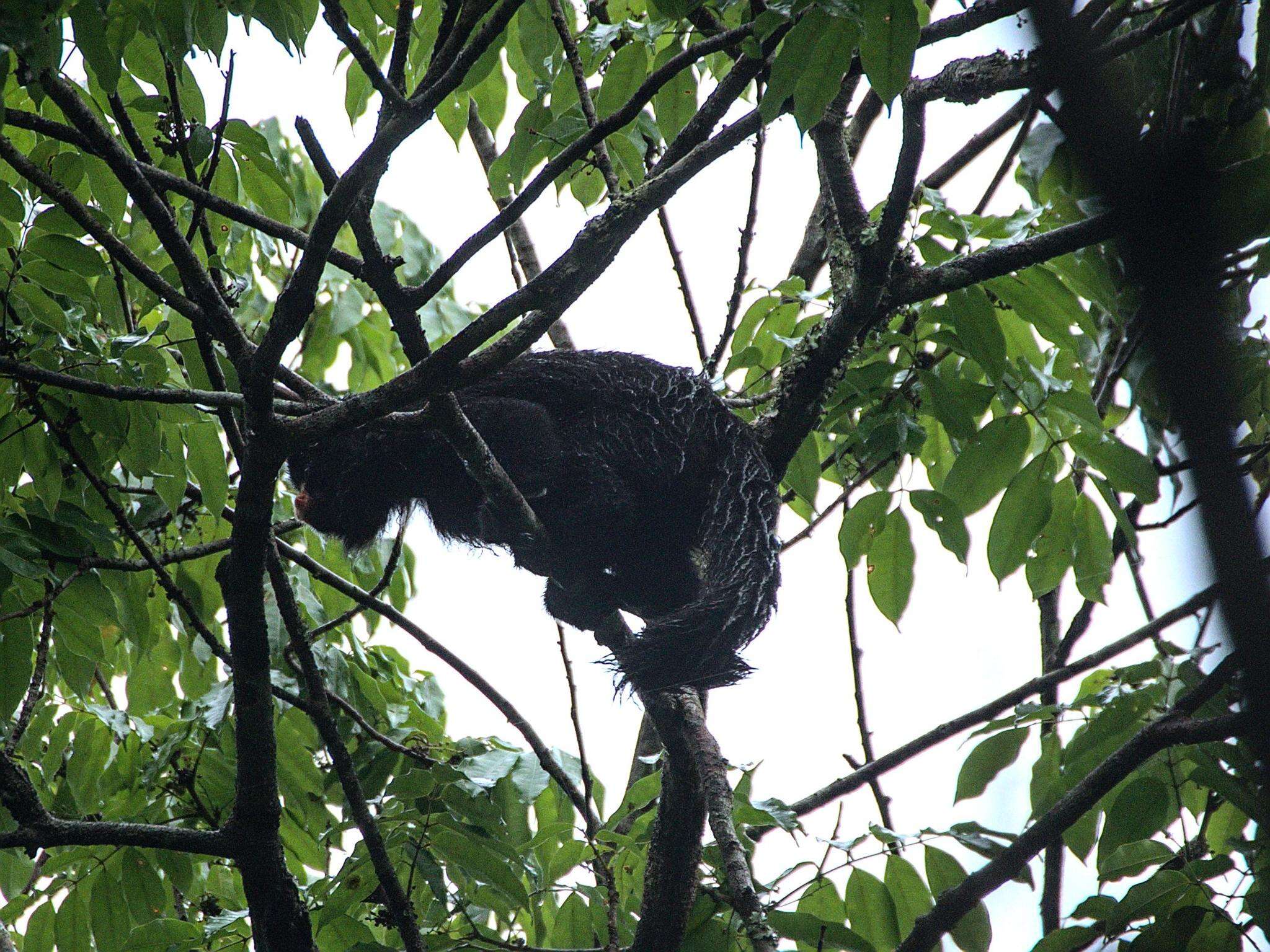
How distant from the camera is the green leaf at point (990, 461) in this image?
3.04 meters

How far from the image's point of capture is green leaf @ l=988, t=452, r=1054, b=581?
3010 millimetres

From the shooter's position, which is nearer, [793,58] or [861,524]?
[793,58]

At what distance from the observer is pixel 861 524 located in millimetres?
3209

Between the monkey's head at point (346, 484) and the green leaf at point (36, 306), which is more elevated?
the monkey's head at point (346, 484)

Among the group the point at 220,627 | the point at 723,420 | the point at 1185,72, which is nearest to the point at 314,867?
the point at 220,627

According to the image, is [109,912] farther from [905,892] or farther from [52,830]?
[905,892]

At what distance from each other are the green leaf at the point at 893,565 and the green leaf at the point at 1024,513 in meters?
0.25

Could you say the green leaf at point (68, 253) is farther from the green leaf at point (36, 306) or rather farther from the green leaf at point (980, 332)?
the green leaf at point (980, 332)

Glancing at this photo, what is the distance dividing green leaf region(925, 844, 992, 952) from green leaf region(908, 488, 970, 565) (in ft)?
2.48

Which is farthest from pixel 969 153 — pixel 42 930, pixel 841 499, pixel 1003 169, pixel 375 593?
pixel 42 930

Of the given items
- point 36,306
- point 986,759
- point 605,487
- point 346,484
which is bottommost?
point 986,759

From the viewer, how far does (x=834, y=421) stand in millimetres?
3504

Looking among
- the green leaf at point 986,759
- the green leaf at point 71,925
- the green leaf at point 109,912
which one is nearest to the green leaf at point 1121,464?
the green leaf at point 986,759

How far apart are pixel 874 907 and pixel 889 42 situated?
208 centimetres
